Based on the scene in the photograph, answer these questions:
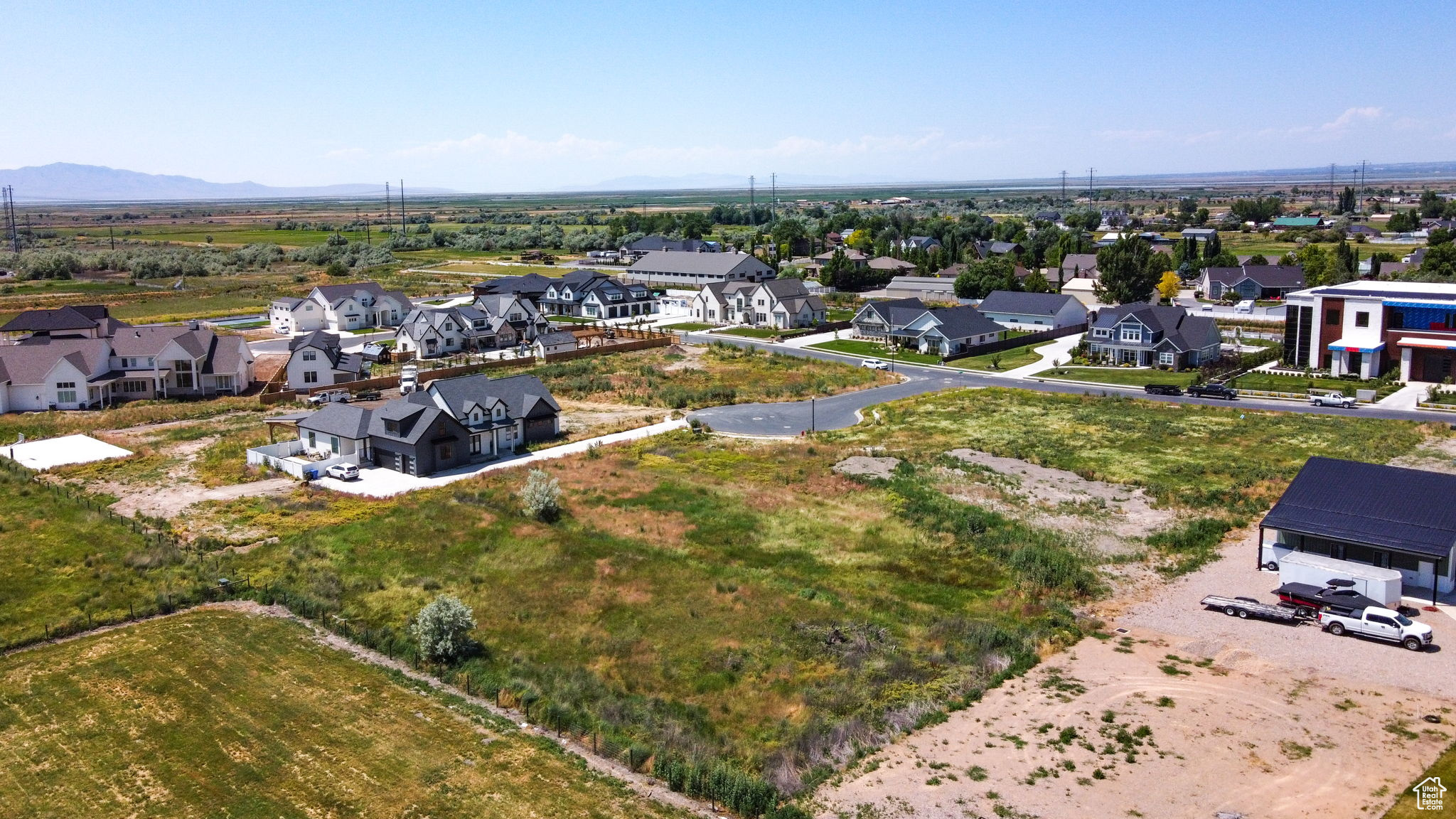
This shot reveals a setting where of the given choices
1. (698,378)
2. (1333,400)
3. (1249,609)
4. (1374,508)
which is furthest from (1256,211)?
(1249,609)

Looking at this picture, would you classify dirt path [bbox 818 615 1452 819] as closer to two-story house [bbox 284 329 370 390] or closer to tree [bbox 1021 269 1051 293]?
two-story house [bbox 284 329 370 390]

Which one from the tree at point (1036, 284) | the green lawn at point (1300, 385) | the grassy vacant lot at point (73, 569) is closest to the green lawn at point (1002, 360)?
the green lawn at point (1300, 385)

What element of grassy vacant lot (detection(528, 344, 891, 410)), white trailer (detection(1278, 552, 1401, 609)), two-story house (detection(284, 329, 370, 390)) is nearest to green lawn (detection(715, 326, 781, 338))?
grassy vacant lot (detection(528, 344, 891, 410))

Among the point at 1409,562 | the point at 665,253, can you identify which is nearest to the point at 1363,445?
the point at 1409,562

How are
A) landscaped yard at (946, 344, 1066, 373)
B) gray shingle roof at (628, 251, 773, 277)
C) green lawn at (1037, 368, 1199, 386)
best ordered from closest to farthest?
1. green lawn at (1037, 368, 1199, 386)
2. landscaped yard at (946, 344, 1066, 373)
3. gray shingle roof at (628, 251, 773, 277)

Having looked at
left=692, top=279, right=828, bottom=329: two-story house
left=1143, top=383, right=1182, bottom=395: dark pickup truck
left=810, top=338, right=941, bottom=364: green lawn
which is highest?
left=692, top=279, right=828, bottom=329: two-story house

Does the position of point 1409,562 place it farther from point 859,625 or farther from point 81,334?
point 81,334
